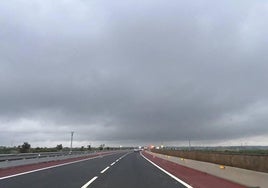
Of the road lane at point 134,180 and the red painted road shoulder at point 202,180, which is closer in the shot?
the red painted road shoulder at point 202,180

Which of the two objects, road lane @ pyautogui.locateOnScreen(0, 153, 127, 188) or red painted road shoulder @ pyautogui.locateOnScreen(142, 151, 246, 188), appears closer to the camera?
road lane @ pyautogui.locateOnScreen(0, 153, 127, 188)

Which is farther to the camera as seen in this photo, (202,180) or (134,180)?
(202,180)

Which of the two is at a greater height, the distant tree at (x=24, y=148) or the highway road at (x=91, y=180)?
the distant tree at (x=24, y=148)

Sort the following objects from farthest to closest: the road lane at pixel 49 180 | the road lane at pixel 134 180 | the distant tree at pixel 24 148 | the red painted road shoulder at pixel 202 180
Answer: the distant tree at pixel 24 148 < the road lane at pixel 134 180 < the red painted road shoulder at pixel 202 180 < the road lane at pixel 49 180

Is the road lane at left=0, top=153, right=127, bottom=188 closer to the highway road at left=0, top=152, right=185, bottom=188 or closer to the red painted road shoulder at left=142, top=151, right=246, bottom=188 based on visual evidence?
the highway road at left=0, top=152, right=185, bottom=188

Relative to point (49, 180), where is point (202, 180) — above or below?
below

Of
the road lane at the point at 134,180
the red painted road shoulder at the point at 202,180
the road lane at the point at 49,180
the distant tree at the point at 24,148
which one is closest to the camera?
the road lane at the point at 49,180

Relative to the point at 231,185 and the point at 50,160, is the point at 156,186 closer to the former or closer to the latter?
the point at 231,185

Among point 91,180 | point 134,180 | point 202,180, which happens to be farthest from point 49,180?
point 202,180

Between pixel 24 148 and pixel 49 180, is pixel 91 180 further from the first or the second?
pixel 24 148

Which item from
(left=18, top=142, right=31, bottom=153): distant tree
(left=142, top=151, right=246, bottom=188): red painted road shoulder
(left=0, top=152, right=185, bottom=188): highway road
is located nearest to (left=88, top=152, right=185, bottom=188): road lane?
(left=0, top=152, right=185, bottom=188): highway road

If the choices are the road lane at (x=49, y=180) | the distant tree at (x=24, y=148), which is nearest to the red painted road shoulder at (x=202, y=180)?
the road lane at (x=49, y=180)

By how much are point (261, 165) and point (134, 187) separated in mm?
8203

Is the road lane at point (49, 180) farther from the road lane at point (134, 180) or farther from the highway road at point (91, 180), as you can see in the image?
the road lane at point (134, 180)
